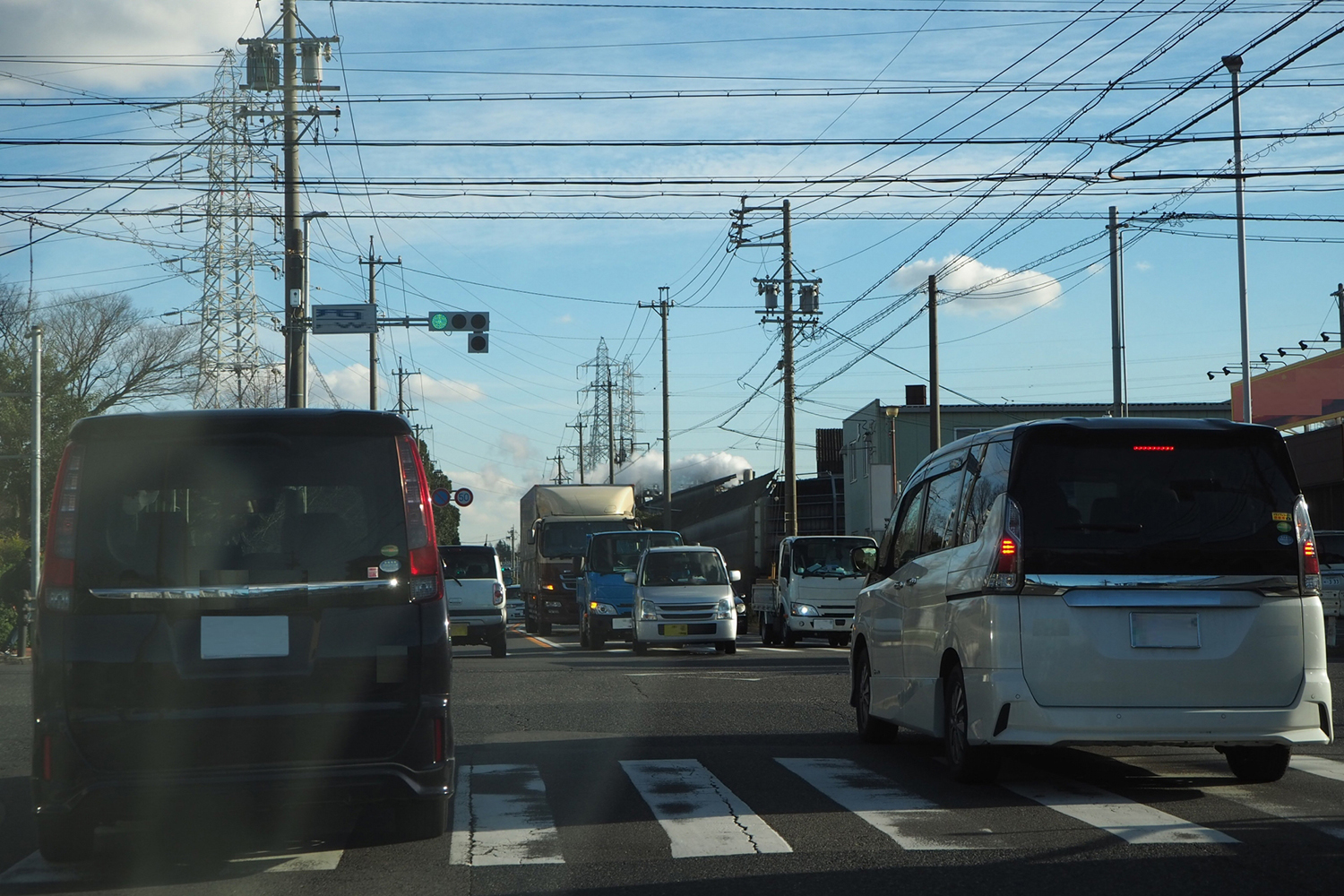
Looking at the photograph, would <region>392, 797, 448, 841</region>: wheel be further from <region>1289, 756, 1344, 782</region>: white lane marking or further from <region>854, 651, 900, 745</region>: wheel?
<region>1289, 756, 1344, 782</region>: white lane marking

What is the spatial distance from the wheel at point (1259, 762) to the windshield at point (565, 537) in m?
27.0

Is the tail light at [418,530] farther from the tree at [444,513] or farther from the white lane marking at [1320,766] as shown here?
the tree at [444,513]

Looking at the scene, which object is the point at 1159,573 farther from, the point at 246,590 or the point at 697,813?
the point at 246,590

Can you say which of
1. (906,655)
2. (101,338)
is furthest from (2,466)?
(906,655)

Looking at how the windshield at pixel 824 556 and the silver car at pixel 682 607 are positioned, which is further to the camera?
the windshield at pixel 824 556

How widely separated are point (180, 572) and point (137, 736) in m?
0.68

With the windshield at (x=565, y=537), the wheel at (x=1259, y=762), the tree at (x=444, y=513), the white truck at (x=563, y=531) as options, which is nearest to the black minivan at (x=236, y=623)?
the wheel at (x=1259, y=762)

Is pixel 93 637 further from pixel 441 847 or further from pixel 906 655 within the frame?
pixel 906 655

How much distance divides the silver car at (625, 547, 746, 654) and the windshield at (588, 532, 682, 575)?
3386 millimetres

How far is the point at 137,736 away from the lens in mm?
5727

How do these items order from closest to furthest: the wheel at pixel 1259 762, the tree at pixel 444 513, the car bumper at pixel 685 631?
the wheel at pixel 1259 762
the car bumper at pixel 685 631
the tree at pixel 444 513

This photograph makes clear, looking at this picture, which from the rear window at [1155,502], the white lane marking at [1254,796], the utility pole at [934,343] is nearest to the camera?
the white lane marking at [1254,796]

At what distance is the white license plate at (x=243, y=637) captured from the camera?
19.0 ft

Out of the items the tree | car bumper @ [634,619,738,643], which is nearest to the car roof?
car bumper @ [634,619,738,643]
